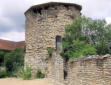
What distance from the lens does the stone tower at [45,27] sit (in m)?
15.7

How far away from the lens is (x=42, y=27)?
52.8ft

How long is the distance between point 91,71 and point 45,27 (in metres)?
8.29

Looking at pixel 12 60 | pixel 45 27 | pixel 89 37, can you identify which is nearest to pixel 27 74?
pixel 45 27

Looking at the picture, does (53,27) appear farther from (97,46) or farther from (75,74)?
(75,74)

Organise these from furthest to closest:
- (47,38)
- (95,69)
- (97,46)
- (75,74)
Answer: (47,38) < (97,46) < (75,74) < (95,69)

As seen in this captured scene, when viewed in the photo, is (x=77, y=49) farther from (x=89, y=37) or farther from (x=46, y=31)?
(x=46, y=31)

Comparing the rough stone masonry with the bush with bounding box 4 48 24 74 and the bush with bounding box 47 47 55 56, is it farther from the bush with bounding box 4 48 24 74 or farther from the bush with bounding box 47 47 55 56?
the bush with bounding box 4 48 24 74

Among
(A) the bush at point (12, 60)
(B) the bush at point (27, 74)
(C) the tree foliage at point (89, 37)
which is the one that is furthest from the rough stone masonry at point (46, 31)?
(A) the bush at point (12, 60)

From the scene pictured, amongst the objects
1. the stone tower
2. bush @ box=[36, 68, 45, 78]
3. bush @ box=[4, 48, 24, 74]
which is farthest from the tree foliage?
bush @ box=[4, 48, 24, 74]

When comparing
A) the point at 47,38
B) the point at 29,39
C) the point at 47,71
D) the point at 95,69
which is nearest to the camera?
the point at 95,69

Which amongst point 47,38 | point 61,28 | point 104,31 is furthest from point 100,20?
point 47,38

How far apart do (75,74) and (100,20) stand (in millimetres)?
5668

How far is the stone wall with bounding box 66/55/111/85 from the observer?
788 cm

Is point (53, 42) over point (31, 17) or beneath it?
beneath
